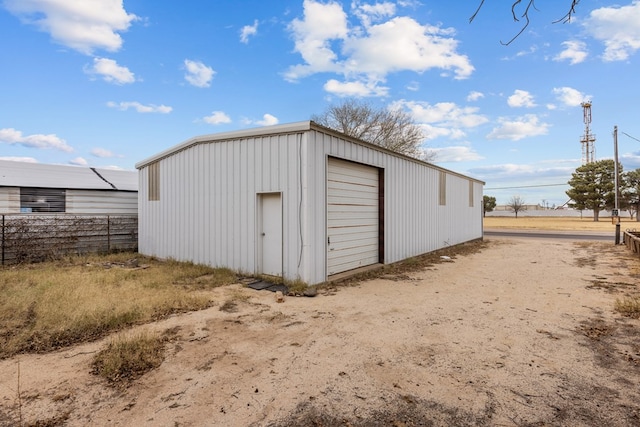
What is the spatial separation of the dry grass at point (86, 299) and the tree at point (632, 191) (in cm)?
5777

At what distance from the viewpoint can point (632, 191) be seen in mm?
45188

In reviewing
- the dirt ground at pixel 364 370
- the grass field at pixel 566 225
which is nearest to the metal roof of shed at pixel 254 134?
the dirt ground at pixel 364 370

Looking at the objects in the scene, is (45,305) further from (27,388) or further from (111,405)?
(111,405)

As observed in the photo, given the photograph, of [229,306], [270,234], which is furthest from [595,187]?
[229,306]

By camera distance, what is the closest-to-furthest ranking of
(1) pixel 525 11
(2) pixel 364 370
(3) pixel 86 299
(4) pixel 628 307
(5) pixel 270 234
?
(1) pixel 525 11 < (2) pixel 364 370 < (4) pixel 628 307 < (3) pixel 86 299 < (5) pixel 270 234

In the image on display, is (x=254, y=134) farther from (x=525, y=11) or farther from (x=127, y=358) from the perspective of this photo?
(x=525, y=11)

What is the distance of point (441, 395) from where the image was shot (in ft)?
9.28

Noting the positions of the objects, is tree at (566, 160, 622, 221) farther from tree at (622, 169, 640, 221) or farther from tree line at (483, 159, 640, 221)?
tree at (622, 169, 640, 221)

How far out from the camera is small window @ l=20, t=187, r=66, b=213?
37.3ft

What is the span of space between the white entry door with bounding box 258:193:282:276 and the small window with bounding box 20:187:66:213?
903cm

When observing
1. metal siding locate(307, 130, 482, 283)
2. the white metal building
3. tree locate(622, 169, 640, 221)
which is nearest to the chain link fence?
the white metal building

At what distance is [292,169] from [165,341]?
4143mm

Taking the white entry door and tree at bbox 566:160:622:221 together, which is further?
tree at bbox 566:160:622:221

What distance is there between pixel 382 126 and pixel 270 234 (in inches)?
796
